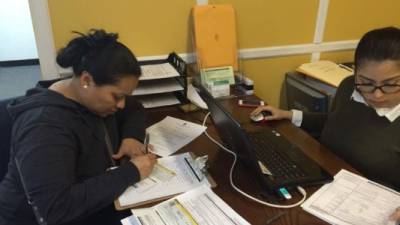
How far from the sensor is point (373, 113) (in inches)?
47.8

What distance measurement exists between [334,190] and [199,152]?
0.49m

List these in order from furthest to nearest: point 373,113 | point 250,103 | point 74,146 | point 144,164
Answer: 1. point 250,103
2. point 373,113
3. point 144,164
4. point 74,146

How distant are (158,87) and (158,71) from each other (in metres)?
0.08

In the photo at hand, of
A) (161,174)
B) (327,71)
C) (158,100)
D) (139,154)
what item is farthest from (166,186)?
(327,71)

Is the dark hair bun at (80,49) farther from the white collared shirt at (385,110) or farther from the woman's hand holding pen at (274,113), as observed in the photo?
the white collared shirt at (385,110)

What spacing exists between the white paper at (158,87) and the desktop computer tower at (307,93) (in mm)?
748

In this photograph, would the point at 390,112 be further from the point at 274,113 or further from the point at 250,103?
the point at 250,103

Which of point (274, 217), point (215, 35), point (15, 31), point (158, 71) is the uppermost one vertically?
point (215, 35)

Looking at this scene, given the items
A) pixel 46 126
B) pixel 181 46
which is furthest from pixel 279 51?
pixel 46 126

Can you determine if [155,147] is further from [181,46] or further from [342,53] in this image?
[342,53]

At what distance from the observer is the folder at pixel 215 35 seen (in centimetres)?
177

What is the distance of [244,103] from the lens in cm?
165

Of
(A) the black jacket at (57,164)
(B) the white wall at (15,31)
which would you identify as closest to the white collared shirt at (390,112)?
(A) the black jacket at (57,164)

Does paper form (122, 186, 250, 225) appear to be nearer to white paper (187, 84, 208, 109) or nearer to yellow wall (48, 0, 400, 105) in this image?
white paper (187, 84, 208, 109)
